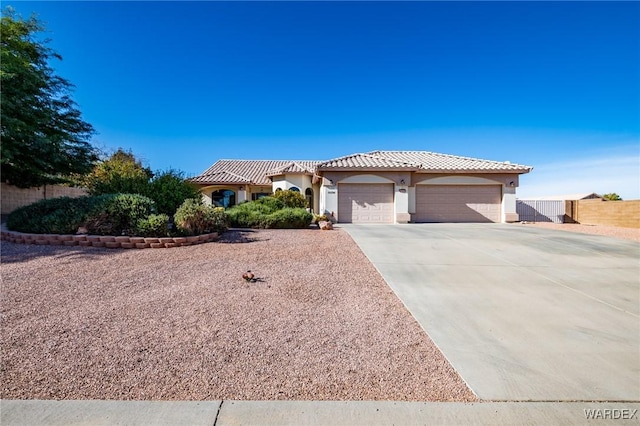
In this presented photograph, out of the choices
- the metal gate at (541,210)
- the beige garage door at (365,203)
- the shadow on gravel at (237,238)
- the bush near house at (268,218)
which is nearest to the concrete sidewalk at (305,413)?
the shadow on gravel at (237,238)

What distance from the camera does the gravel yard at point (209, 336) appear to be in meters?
2.66

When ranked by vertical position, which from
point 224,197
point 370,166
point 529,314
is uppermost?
point 370,166

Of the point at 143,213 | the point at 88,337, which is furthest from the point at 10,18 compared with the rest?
the point at 88,337

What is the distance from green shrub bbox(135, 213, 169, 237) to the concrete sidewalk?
629 cm

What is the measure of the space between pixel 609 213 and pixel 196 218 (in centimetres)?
2137

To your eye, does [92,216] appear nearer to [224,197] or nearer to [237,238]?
[237,238]

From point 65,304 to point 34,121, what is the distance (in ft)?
52.1

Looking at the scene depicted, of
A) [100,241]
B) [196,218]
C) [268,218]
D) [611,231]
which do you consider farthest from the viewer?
Result: [611,231]

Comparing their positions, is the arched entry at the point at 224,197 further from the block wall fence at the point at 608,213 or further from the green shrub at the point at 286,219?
the block wall fence at the point at 608,213

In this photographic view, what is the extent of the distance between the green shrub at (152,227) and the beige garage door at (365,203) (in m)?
10.3

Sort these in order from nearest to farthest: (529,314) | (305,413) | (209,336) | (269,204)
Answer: (305,413) < (209,336) < (529,314) < (269,204)

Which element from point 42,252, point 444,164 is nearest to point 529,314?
point 42,252

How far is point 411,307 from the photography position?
448cm

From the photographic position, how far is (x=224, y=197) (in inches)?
925
